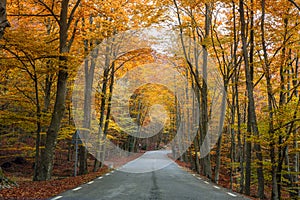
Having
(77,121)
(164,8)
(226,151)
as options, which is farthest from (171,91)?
(164,8)

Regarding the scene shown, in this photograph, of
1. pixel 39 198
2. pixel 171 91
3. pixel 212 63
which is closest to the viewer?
pixel 39 198

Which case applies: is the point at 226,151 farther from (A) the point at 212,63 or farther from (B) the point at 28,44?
(B) the point at 28,44

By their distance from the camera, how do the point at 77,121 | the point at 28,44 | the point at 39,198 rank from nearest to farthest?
the point at 39,198, the point at 28,44, the point at 77,121

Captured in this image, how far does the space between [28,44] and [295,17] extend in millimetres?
10943

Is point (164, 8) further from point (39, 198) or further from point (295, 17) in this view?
point (39, 198)

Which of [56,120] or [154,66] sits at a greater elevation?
[154,66]

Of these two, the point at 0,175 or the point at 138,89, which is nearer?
the point at 0,175

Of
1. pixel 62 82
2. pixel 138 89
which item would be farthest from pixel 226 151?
pixel 62 82

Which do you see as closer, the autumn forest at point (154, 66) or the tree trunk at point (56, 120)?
the autumn forest at point (154, 66)

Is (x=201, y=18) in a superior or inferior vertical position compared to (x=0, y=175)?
superior

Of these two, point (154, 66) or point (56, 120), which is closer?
point (56, 120)

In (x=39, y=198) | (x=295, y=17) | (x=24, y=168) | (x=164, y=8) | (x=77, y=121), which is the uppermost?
(x=164, y=8)

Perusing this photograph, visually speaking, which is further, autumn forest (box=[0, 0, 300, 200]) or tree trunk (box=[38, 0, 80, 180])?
tree trunk (box=[38, 0, 80, 180])

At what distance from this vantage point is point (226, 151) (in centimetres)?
3114
